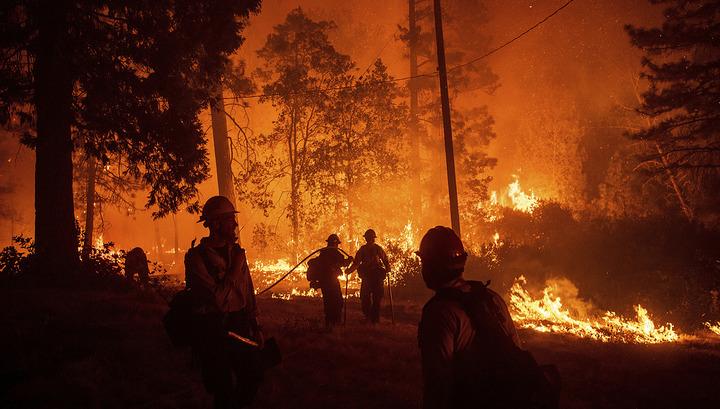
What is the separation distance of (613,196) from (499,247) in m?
16.4

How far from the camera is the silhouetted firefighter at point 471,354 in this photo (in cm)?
200

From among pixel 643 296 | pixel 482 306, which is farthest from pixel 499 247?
pixel 482 306

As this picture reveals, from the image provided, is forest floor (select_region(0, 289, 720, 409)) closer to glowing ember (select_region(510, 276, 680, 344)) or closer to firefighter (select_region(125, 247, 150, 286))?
firefighter (select_region(125, 247, 150, 286))

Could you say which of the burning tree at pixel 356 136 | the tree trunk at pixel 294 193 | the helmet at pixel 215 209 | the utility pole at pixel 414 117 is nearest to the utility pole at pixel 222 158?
the tree trunk at pixel 294 193

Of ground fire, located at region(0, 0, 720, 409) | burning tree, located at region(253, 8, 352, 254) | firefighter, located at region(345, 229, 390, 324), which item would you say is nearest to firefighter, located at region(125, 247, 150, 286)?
ground fire, located at region(0, 0, 720, 409)

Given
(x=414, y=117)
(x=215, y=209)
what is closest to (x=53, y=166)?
(x=215, y=209)

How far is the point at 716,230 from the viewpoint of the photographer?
16359 mm

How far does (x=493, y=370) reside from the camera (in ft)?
6.80

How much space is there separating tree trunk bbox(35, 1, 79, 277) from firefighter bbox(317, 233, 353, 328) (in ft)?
21.0

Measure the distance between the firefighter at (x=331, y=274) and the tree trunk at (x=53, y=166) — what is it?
6.41 m

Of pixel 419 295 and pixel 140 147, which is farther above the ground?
pixel 140 147

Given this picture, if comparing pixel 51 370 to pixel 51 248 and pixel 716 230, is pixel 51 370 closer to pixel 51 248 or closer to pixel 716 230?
pixel 51 248

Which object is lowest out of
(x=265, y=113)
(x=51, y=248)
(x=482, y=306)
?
(x=482, y=306)

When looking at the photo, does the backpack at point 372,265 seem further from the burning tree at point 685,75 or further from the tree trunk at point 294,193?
the tree trunk at point 294,193
